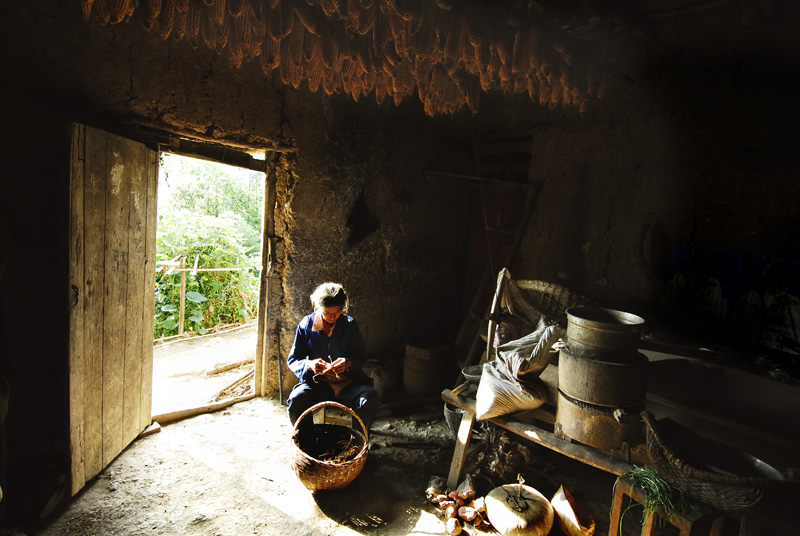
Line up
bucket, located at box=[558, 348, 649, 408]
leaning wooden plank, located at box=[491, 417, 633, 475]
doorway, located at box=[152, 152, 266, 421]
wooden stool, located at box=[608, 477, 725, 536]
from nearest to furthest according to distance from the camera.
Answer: wooden stool, located at box=[608, 477, 725, 536] → bucket, located at box=[558, 348, 649, 408] → leaning wooden plank, located at box=[491, 417, 633, 475] → doorway, located at box=[152, 152, 266, 421]

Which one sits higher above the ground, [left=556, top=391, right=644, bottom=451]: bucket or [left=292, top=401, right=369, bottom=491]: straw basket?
[left=556, top=391, right=644, bottom=451]: bucket

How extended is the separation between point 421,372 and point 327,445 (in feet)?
5.63

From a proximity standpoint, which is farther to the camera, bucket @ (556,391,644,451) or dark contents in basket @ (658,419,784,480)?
bucket @ (556,391,644,451)

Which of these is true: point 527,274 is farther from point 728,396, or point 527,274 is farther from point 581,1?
point 581,1

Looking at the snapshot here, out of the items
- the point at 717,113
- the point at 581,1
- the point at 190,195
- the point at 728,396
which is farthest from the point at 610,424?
the point at 190,195

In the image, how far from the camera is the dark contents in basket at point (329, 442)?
3.12 m

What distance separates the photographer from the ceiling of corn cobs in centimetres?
179

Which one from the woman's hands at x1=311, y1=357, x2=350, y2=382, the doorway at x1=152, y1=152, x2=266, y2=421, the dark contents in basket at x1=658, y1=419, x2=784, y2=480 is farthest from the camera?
the doorway at x1=152, y1=152, x2=266, y2=421

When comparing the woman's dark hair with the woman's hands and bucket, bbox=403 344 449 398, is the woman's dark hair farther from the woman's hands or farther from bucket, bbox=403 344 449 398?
bucket, bbox=403 344 449 398

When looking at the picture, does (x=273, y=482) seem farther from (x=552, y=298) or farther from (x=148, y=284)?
(x=552, y=298)

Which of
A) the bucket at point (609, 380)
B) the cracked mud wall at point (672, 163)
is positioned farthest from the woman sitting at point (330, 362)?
the cracked mud wall at point (672, 163)

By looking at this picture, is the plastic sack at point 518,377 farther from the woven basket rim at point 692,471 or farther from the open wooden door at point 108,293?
the open wooden door at point 108,293

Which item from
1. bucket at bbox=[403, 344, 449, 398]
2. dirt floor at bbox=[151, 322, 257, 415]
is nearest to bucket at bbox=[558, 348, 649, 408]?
bucket at bbox=[403, 344, 449, 398]

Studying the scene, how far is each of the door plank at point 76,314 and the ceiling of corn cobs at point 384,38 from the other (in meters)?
1.18
